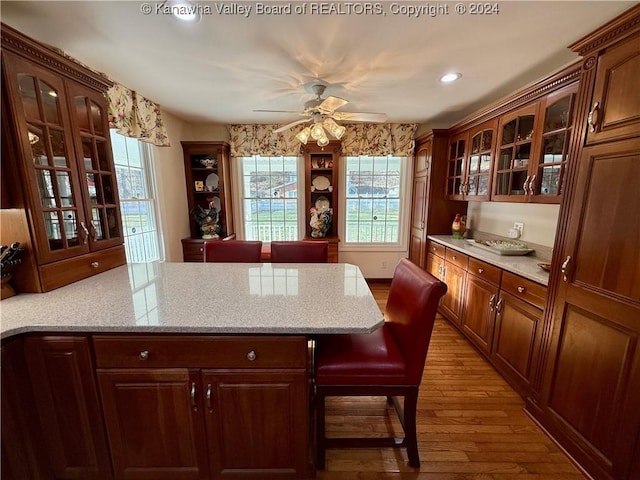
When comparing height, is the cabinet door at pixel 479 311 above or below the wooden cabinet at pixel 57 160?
below

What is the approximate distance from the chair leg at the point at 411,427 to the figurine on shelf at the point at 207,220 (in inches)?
124

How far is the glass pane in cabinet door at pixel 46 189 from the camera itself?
4.46ft

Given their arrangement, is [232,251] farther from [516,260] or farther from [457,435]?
[516,260]

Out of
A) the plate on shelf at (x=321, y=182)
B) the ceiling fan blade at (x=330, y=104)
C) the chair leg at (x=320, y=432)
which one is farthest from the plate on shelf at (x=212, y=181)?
the chair leg at (x=320, y=432)

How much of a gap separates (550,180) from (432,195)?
1429 mm

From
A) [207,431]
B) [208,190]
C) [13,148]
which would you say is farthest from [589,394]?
[208,190]

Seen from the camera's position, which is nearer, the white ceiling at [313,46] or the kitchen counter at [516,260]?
the white ceiling at [313,46]

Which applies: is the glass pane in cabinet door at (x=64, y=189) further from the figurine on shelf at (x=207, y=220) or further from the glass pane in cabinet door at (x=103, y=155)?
the figurine on shelf at (x=207, y=220)

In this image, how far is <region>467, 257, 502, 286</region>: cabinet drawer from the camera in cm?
210

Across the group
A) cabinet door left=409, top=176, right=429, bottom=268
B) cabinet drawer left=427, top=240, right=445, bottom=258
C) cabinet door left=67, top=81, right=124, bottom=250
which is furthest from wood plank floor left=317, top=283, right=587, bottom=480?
cabinet door left=67, top=81, right=124, bottom=250

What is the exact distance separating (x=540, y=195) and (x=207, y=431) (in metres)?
2.59

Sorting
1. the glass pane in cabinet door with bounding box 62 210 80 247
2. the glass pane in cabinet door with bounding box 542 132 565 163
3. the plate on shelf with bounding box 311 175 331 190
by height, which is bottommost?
the glass pane in cabinet door with bounding box 62 210 80 247

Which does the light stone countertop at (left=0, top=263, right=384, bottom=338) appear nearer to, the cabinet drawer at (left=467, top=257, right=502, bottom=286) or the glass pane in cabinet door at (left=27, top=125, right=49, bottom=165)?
the glass pane in cabinet door at (left=27, top=125, right=49, bottom=165)

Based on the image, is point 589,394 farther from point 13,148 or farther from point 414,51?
point 13,148
